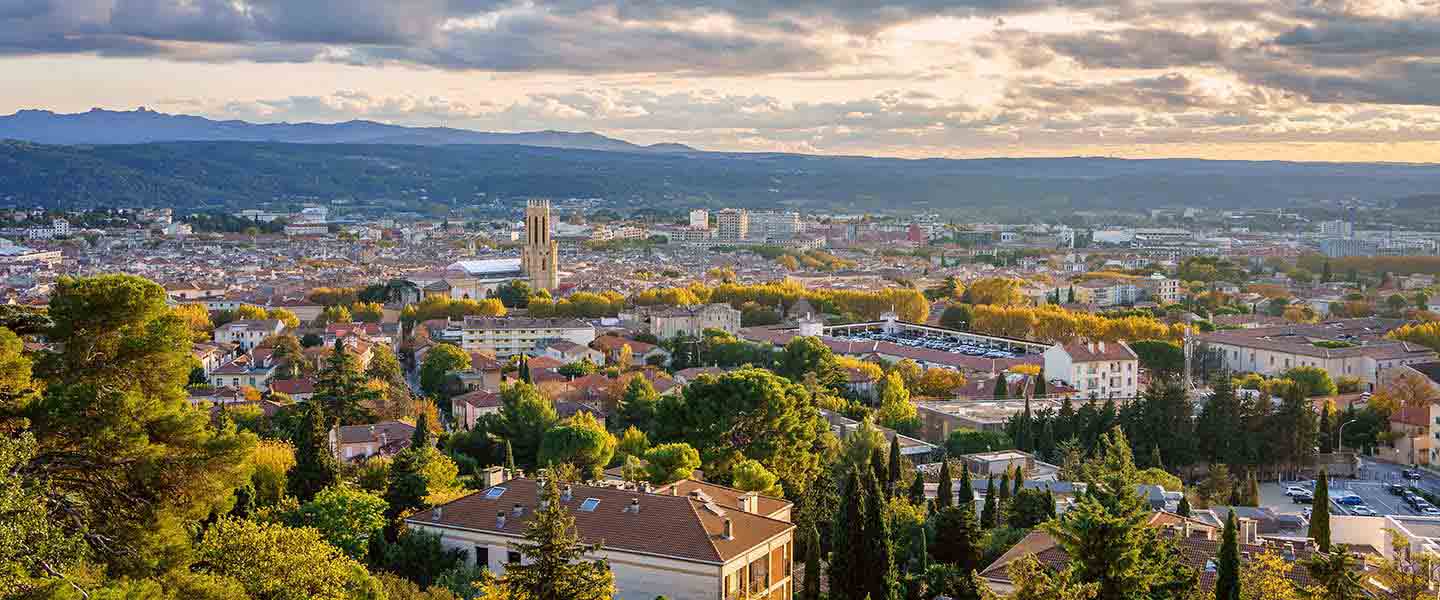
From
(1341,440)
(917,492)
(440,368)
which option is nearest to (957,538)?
(917,492)

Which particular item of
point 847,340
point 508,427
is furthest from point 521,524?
point 847,340

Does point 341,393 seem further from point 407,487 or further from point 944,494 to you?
point 944,494

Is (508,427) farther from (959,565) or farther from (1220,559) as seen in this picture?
(1220,559)

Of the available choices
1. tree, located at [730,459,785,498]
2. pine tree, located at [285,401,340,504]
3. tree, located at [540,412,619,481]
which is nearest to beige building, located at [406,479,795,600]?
pine tree, located at [285,401,340,504]

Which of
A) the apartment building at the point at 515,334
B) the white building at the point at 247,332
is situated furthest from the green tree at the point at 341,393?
the white building at the point at 247,332

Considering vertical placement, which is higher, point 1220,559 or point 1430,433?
point 1220,559

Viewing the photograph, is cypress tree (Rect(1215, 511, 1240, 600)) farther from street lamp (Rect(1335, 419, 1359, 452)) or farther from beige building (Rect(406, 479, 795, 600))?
street lamp (Rect(1335, 419, 1359, 452))
